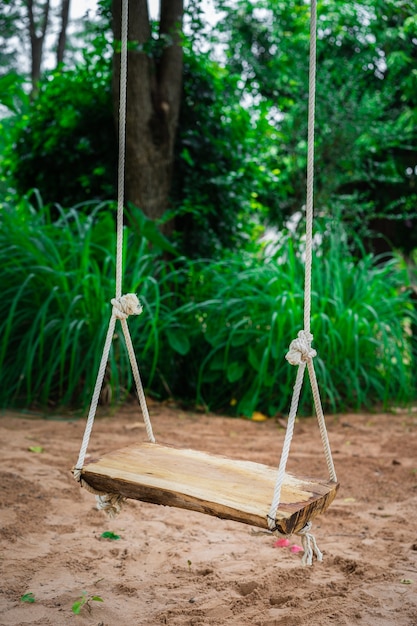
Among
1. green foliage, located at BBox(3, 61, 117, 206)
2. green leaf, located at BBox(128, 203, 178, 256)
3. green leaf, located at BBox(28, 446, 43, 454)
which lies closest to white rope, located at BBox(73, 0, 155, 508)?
green leaf, located at BBox(28, 446, 43, 454)

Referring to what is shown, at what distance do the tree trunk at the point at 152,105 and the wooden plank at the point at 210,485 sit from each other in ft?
9.34

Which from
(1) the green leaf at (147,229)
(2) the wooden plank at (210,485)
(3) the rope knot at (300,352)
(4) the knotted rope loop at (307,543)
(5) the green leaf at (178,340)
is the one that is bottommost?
(4) the knotted rope loop at (307,543)

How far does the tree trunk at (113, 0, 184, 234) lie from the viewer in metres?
4.20

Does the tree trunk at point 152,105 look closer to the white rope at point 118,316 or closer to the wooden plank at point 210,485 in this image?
the white rope at point 118,316

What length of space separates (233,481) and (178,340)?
2.31 m

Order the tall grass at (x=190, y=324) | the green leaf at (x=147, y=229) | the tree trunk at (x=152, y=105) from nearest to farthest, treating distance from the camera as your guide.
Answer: the tall grass at (x=190, y=324) → the green leaf at (x=147, y=229) → the tree trunk at (x=152, y=105)

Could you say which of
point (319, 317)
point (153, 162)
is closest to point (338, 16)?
point (153, 162)

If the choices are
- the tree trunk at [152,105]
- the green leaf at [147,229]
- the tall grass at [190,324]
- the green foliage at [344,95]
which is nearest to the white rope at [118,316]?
the tall grass at [190,324]

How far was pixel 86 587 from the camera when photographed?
1734 millimetres

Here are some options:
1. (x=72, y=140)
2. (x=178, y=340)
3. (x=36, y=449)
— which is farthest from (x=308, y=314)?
(x=72, y=140)

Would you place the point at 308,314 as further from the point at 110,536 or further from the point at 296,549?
the point at 110,536

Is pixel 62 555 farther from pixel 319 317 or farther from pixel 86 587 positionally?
pixel 319 317

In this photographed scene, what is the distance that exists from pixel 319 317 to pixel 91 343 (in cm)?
127

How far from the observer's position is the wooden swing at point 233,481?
4.64 feet
